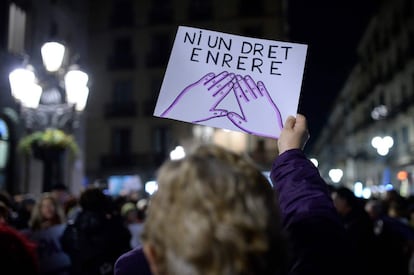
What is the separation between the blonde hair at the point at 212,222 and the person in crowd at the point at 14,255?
204 centimetres

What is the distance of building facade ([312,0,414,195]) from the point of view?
35.4 meters

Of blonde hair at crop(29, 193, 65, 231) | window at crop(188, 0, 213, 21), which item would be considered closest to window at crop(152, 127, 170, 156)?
window at crop(188, 0, 213, 21)

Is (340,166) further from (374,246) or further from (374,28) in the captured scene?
(374,246)

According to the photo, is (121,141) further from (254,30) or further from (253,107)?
(253,107)

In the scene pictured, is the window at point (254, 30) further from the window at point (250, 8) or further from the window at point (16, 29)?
the window at point (16, 29)

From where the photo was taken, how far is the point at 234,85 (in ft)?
8.00

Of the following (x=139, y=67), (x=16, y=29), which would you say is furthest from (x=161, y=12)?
(x=16, y=29)

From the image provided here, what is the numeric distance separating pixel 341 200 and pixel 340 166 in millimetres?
71780

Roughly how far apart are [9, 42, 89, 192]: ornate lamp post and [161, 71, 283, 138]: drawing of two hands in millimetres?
6913

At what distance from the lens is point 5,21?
1560 cm

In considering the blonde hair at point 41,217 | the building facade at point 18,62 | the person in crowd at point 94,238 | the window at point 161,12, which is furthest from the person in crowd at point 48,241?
the window at point 161,12

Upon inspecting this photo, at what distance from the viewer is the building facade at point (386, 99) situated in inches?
1394

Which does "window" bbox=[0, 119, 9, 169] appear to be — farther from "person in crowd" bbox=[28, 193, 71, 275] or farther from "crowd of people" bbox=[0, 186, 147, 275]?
"person in crowd" bbox=[28, 193, 71, 275]

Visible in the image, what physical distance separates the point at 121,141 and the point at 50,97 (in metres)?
29.7
